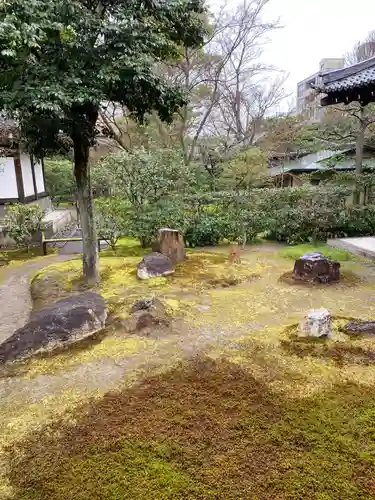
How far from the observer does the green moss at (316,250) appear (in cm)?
696

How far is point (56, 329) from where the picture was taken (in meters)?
3.65

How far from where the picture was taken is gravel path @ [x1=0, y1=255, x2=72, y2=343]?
4594 millimetres

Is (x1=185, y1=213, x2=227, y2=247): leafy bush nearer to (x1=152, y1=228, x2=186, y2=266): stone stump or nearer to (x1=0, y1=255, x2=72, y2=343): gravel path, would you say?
(x1=152, y1=228, x2=186, y2=266): stone stump

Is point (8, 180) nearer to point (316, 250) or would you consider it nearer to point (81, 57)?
point (81, 57)

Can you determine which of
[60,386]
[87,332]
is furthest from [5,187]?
[60,386]

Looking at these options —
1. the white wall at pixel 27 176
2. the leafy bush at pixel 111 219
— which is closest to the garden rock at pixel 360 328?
the leafy bush at pixel 111 219

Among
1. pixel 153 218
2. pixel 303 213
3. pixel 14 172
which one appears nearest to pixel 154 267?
pixel 153 218

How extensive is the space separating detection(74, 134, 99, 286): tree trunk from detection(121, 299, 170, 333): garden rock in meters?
1.66

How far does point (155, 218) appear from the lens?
7938 mm

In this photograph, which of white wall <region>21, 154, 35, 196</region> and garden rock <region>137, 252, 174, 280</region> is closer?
garden rock <region>137, 252, 174, 280</region>

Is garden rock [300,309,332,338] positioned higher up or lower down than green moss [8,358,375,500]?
higher up

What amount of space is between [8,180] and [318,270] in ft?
32.3

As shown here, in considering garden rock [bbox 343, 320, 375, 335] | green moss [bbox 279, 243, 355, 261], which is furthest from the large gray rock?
green moss [bbox 279, 243, 355, 261]

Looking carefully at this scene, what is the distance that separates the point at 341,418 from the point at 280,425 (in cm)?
43
